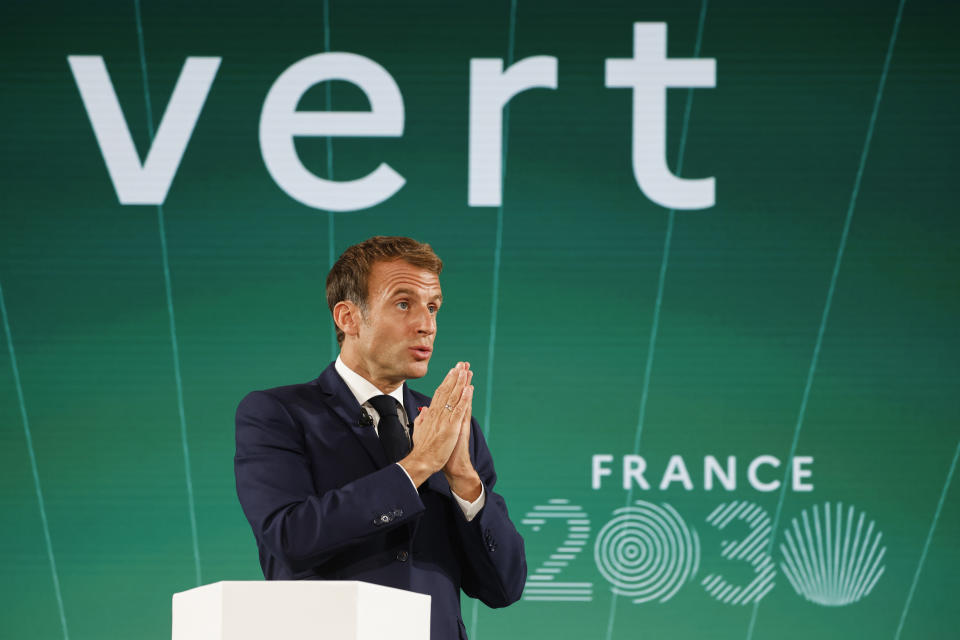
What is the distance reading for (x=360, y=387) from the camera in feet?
6.43

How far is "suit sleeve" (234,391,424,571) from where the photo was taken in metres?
1.66

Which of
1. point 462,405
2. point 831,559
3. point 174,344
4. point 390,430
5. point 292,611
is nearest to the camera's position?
point 292,611

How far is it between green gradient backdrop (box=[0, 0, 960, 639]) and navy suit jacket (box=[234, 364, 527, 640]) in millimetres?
1601

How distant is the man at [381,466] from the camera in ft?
5.54

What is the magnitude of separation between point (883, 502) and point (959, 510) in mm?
239

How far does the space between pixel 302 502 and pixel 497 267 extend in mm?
1906

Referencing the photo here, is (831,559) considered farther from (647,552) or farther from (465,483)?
(465,483)

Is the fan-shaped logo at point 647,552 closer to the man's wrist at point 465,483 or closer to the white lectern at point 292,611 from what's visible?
the man's wrist at point 465,483

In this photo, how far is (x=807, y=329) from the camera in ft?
11.6

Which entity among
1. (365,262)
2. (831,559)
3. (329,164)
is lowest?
(831,559)

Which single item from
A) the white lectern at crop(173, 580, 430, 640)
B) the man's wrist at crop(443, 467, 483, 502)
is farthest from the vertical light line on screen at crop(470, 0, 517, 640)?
the white lectern at crop(173, 580, 430, 640)

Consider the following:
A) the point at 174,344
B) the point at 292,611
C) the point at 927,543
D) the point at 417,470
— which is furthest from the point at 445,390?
the point at 927,543

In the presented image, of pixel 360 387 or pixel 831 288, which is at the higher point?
pixel 831 288

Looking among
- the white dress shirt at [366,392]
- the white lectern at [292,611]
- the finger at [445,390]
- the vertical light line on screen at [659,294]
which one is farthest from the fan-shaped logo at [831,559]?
the white lectern at [292,611]
